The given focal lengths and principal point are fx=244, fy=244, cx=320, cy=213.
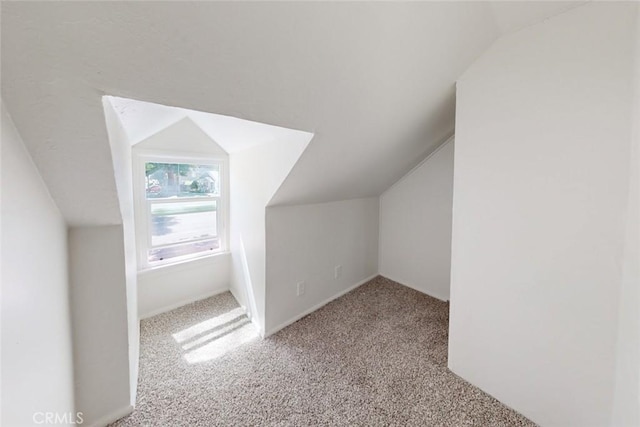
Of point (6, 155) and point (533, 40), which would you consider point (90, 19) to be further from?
point (533, 40)

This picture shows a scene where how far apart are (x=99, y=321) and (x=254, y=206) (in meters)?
1.16

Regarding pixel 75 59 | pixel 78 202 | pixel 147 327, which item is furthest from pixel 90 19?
pixel 147 327

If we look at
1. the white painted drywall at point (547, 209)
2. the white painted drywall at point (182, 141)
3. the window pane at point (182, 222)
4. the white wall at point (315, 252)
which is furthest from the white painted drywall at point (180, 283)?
the white painted drywall at point (547, 209)

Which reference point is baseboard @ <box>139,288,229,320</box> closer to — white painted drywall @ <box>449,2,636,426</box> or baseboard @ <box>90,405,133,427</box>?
baseboard @ <box>90,405,133,427</box>

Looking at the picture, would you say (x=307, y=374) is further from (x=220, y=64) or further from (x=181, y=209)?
(x=181, y=209)

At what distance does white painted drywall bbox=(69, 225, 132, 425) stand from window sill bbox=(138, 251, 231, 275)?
1.02 meters

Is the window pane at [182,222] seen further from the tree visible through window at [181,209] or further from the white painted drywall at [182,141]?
the white painted drywall at [182,141]

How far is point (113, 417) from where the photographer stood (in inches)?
49.9

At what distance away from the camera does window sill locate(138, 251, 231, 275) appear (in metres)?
2.17

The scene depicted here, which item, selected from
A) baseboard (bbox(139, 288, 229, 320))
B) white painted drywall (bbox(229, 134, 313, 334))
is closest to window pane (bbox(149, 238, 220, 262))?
white painted drywall (bbox(229, 134, 313, 334))

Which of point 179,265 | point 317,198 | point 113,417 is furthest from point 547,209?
point 179,265

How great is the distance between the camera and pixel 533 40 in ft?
3.87

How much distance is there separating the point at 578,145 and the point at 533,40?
556 millimetres

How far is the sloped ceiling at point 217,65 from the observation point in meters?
0.59
